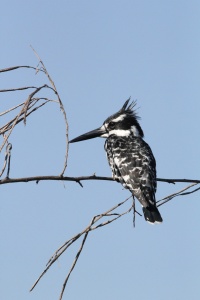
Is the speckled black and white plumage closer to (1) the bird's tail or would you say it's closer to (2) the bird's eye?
(1) the bird's tail

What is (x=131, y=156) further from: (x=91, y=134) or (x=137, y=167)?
(x=91, y=134)

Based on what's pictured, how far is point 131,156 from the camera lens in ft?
14.7

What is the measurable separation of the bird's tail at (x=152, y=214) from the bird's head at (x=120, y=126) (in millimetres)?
1246

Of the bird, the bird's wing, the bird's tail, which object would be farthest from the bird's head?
the bird's tail

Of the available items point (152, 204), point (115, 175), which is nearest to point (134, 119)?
point (115, 175)

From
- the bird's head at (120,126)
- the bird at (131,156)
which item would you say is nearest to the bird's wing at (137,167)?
the bird at (131,156)

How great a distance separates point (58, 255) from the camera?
2104 millimetres

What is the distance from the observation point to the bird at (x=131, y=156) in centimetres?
411

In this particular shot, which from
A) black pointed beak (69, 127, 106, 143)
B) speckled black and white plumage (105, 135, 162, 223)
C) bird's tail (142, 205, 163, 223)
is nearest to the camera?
bird's tail (142, 205, 163, 223)

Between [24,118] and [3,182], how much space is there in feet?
1.06

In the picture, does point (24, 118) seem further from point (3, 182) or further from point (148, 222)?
point (148, 222)

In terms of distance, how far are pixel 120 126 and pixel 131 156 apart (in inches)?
31.3

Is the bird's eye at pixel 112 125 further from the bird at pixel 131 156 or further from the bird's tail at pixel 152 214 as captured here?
the bird's tail at pixel 152 214

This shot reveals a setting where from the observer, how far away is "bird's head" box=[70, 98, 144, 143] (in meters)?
5.19
